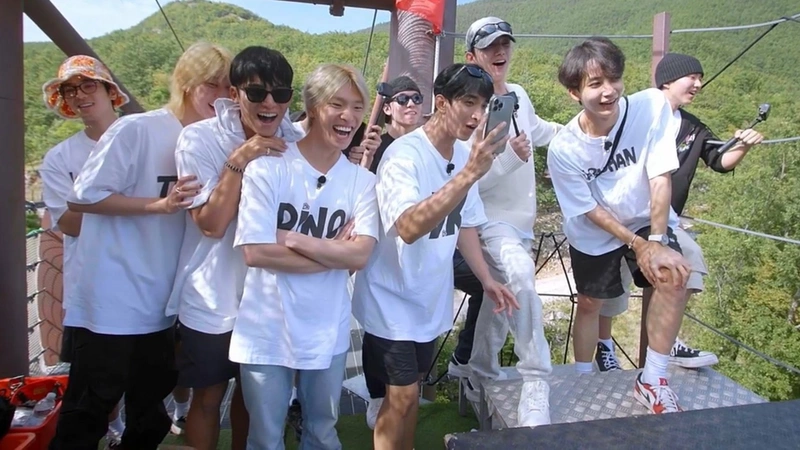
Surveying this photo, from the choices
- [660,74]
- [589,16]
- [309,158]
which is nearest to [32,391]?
[309,158]

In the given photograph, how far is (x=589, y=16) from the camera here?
6228 cm

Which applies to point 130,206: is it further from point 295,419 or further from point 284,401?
point 295,419

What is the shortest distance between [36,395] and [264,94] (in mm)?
1496

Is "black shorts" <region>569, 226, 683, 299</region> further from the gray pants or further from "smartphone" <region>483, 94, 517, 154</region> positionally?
"smartphone" <region>483, 94, 517, 154</region>

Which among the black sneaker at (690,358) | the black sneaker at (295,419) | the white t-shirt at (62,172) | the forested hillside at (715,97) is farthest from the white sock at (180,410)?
the forested hillside at (715,97)

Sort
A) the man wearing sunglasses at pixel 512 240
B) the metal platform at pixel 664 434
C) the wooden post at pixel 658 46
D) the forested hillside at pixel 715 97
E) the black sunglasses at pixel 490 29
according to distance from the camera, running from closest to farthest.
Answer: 1. the metal platform at pixel 664 434
2. the man wearing sunglasses at pixel 512 240
3. the black sunglasses at pixel 490 29
4. the wooden post at pixel 658 46
5. the forested hillside at pixel 715 97

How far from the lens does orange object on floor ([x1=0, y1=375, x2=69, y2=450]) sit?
1.89 m

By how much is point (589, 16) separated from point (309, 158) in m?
68.3

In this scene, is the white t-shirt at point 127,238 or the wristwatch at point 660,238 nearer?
the white t-shirt at point 127,238

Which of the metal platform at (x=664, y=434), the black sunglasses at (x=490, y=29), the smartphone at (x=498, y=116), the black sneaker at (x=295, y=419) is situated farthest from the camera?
the black sneaker at (x=295, y=419)

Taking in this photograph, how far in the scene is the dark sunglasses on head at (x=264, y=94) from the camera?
5.39ft

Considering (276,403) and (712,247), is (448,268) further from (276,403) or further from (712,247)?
(712,247)

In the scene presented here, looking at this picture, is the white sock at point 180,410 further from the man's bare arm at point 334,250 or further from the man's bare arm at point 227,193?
the man's bare arm at point 334,250

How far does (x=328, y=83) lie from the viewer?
1.70m
